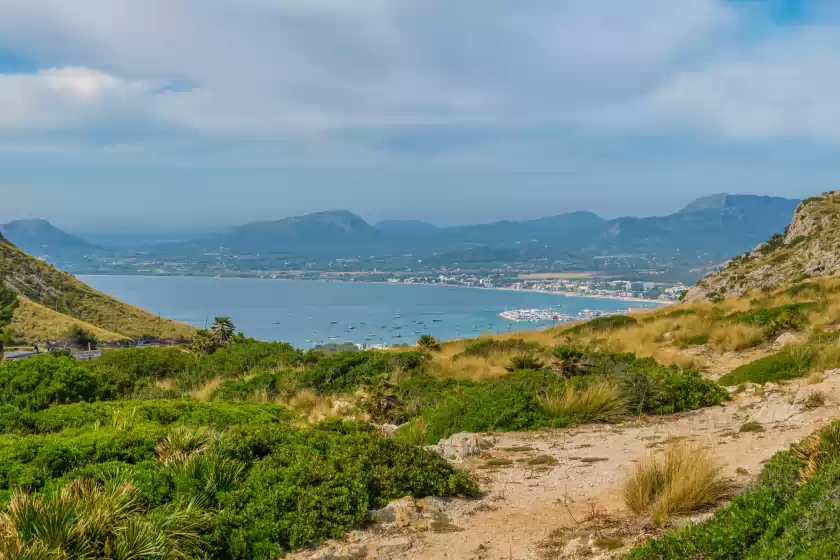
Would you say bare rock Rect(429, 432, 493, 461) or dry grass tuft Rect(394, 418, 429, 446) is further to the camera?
dry grass tuft Rect(394, 418, 429, 446)

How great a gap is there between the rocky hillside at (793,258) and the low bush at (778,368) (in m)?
20.7

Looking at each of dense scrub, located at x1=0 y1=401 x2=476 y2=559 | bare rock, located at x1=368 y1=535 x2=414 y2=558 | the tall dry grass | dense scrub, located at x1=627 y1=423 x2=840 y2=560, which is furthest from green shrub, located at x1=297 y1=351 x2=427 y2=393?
dense scrub, located at x1=627 y1=423 x2=840 y2=560

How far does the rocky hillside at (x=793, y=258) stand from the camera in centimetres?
3238

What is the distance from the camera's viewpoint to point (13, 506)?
4.66 m

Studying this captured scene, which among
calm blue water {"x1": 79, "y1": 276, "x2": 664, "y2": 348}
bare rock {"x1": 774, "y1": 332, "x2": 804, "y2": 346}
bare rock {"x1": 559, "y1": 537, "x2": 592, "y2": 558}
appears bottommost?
calm blue water {"x1": 79, "y1": 276, "x2": 664, "y2": 348}

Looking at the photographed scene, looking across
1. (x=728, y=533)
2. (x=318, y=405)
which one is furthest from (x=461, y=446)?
(x=318, y=405)

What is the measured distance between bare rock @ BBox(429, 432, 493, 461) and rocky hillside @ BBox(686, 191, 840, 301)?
2581cm

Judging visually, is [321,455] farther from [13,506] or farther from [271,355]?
[271,355]

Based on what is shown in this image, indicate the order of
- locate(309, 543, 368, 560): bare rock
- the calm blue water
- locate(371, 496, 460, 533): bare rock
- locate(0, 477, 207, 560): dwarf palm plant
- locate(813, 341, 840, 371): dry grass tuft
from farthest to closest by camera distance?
the calm blue water → locate(813, 341, 840, 371): dry grass tuft → locate(371, 496, 460, 533): bare rock → locate(309, 543, 368, 560): bare rock → locate(0, 477, 207, 560): dwarf palm plant

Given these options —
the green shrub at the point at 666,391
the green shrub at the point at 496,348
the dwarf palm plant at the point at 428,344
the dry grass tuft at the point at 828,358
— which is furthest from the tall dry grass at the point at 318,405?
the dry grass tuft at the point at 828,358

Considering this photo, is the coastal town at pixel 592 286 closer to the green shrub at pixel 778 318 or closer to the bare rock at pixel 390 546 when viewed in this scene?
the green shrub at pixel 778 318

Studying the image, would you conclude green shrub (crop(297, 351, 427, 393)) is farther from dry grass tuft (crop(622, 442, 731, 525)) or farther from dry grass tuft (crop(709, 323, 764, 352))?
dry grass tuft (crop(622, 442, 731, 525))

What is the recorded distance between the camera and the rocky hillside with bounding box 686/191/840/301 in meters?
32.4

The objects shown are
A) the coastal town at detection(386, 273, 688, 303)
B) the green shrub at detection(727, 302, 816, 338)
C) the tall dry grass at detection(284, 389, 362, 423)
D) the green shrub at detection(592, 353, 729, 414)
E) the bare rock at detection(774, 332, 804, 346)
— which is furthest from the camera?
the coastal town at detection(386, 273, 688, 303)
